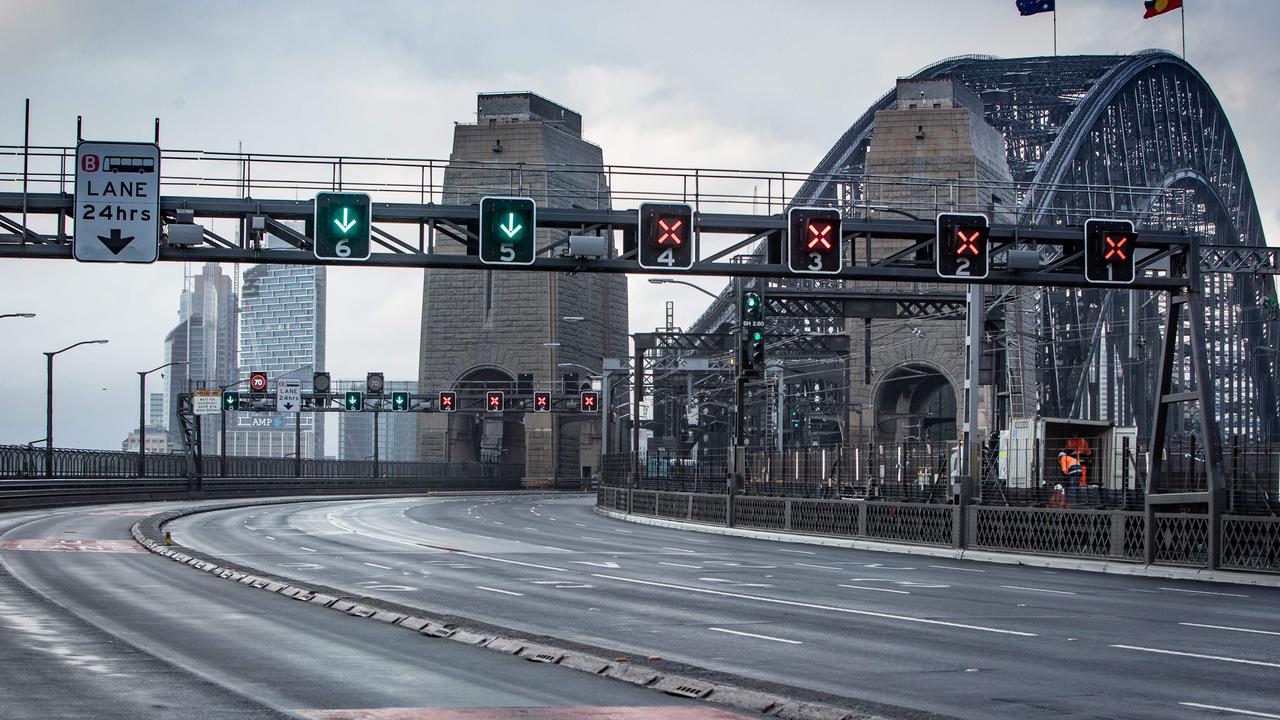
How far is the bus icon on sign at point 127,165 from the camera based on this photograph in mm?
28875

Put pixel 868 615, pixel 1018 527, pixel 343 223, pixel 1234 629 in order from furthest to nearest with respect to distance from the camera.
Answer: pixel 1018 527 < pixel 343 223 < pixel 868 615 < pixel 1234 629

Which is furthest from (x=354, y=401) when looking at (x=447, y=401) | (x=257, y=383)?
(x=447, y=401)

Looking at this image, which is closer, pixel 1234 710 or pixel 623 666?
pixel 1234 710

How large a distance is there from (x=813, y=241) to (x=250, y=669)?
1967cm

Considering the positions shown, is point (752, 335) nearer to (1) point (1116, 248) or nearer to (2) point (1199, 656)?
(1) point (1116, 248)

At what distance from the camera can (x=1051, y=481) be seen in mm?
36750

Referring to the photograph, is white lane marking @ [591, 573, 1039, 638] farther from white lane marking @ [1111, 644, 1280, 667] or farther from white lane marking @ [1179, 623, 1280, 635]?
white lane marking @ [1179, 623, 1280, 635]

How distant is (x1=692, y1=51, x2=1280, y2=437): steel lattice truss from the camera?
4574 inches

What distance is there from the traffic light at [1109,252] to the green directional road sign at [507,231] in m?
12.3

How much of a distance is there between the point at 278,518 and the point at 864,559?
2874 cm

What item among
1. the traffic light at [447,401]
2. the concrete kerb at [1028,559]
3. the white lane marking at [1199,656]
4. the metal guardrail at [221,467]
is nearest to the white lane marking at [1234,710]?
the white lane marking at [1199,656]

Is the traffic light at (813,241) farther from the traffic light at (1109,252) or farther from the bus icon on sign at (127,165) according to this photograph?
the bus icon on sign at (127,165)

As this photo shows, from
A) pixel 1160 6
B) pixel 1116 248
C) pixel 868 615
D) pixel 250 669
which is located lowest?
pixel 868 615

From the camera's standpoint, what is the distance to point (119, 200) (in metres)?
29.0
